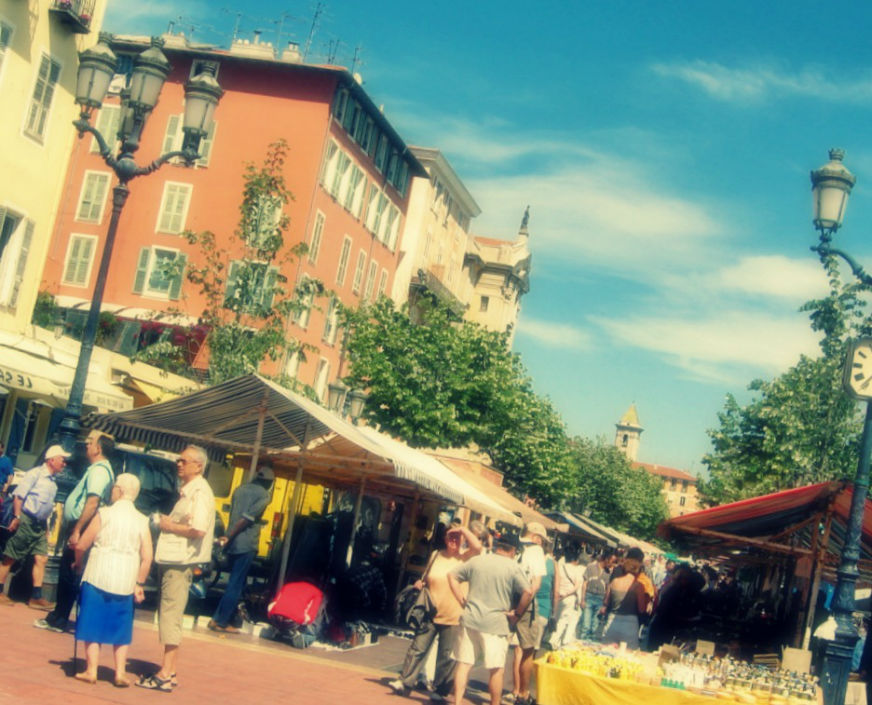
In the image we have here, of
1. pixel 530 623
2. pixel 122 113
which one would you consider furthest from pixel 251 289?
pixel 530 623

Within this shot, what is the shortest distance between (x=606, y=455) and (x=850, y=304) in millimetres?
57667

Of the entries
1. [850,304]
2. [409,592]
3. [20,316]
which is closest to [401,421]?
[850,304]

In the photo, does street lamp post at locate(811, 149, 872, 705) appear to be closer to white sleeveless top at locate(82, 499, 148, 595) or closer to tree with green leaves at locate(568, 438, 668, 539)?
white sleeveless top at locate(82, 499, 148, 595)

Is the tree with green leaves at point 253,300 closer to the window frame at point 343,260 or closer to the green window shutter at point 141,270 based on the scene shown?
the green window shutter at point 141,270

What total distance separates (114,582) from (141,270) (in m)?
35.3

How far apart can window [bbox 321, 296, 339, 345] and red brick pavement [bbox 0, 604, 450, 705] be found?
3430 centimetres

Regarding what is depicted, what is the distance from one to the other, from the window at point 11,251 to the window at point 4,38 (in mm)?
2949

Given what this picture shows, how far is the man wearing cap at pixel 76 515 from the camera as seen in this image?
10.4 meters

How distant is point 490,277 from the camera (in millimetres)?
81250

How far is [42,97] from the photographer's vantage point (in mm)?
21984

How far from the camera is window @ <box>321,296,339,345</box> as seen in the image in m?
47.1

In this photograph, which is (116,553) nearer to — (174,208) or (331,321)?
(174,208)

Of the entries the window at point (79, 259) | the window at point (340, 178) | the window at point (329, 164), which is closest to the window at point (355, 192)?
the window at point (340, 178)

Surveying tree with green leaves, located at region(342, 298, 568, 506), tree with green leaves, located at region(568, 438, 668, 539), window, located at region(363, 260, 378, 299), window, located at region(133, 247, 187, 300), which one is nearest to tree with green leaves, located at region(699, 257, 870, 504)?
tree with green leaves, located at region(342, 298, 568, 506)
